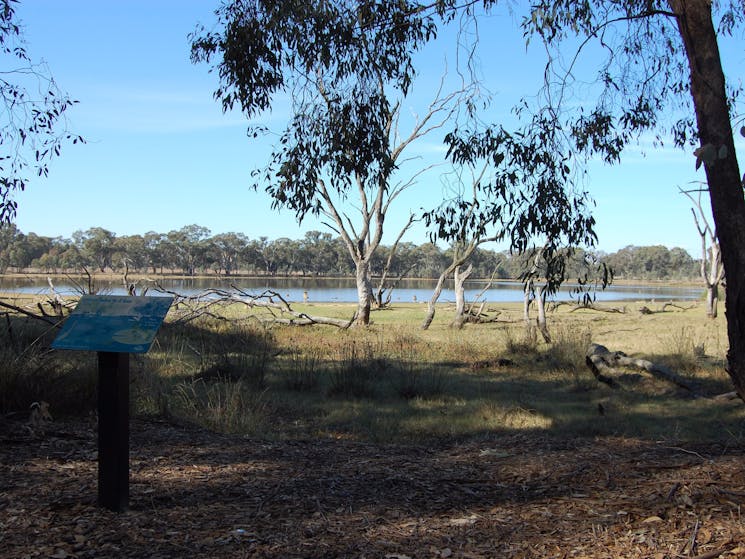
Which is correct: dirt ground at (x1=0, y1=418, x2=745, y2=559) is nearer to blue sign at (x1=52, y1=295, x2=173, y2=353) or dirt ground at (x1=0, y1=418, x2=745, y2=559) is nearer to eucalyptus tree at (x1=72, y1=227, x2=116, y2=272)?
blue sign at (x1=52, y1=295, x2=173, y2=353)

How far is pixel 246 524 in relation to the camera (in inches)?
133

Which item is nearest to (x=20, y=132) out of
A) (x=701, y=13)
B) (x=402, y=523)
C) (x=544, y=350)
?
(x=402, y=523)

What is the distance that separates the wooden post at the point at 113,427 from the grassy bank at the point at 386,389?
2.51 meters

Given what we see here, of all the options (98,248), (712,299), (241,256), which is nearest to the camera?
(712,299)

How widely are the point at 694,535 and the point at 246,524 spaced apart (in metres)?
2.18

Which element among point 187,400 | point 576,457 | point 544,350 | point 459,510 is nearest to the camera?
point 459,510

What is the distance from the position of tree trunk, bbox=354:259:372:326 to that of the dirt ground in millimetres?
13847

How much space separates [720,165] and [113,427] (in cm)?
383

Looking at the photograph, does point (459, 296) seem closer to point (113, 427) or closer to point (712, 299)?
point (712, 299)

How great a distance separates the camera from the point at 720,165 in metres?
4.02

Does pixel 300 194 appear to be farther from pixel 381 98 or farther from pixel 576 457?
pixel 576 457

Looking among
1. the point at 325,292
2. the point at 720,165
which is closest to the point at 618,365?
the point at 720,165

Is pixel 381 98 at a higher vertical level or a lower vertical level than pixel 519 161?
higher

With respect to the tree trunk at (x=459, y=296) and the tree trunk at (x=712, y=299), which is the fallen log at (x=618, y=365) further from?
the tree trunk at (x=712, y=299)
